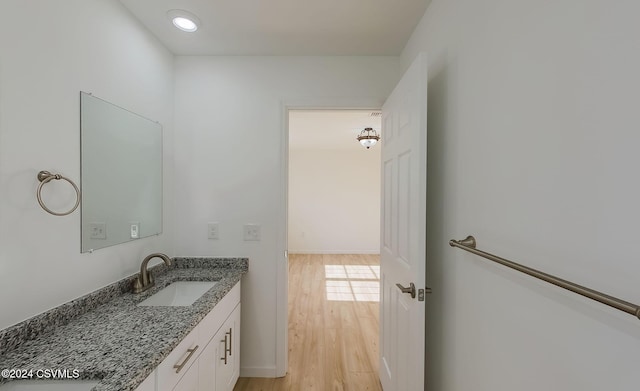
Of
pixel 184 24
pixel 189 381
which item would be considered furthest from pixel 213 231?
pixel 184 24

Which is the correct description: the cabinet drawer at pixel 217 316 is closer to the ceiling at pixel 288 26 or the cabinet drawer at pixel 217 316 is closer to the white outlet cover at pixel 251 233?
the white outlet cover at pixel 251 233

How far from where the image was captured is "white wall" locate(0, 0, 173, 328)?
40.5 inches

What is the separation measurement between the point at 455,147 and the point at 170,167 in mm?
1993

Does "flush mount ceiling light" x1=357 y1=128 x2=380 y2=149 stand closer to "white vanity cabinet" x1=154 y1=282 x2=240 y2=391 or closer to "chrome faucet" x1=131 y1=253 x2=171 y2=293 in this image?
"white vanity cabinet" x1=154 y1=282 x2=240 y2=391

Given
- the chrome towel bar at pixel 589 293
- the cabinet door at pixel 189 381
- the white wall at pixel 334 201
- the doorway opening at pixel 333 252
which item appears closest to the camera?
the chrome towel bar at pixel 589 293

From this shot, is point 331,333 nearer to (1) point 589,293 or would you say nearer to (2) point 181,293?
(2) point 181,293

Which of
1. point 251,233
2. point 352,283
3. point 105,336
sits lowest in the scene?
point 352,283

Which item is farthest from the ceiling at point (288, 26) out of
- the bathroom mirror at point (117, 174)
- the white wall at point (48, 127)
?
the bathroom mirror at point (117, 174)

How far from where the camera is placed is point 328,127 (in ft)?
15.2

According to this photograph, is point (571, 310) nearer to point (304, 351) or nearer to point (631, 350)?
point (631, 350)

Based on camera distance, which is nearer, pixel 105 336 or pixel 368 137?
pixel 105 336

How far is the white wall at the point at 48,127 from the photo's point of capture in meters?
1.03

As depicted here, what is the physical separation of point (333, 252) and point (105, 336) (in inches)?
228

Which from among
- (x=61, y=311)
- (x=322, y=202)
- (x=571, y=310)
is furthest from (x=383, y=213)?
(x=322, y=202)
